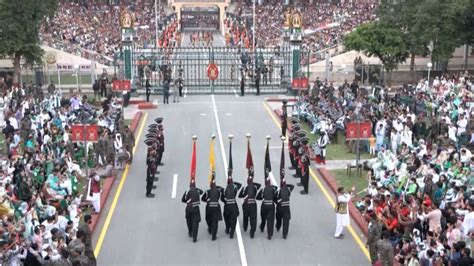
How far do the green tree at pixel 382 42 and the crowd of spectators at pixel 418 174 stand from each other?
33.9 feet

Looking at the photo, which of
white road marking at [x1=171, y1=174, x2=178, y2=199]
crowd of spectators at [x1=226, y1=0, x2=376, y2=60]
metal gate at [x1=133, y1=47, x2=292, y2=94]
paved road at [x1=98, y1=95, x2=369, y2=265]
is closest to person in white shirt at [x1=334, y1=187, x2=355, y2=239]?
paved road at [x1=98, y1=95, x2=369, y2=265]

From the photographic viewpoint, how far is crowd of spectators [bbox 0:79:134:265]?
13.6 meters

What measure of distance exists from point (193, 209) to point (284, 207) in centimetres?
204

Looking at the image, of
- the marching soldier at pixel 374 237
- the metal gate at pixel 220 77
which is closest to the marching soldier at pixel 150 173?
the marching soldier at pixel 374 237

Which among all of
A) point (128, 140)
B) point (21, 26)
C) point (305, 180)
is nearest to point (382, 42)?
point (21, 26)

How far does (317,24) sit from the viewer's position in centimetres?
6975

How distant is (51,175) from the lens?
59.3ft

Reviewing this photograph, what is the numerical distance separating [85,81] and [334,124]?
892 inches

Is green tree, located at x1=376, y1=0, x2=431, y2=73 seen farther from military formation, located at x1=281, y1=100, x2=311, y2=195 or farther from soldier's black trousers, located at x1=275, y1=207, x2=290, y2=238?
soldier's black trousers, located at x1=275, y1=207, x2=290, y2=238

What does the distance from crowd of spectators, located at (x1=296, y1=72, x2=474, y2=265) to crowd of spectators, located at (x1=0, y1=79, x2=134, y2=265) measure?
613 cm

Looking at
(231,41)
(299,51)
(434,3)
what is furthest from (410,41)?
(231,41)

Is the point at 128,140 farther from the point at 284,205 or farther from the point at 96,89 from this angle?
the point at 96,89

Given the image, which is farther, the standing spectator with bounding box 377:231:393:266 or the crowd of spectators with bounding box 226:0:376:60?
the crowd of spectators with bounding box 226:0:376:60

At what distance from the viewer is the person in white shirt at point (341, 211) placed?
53.6 ft
